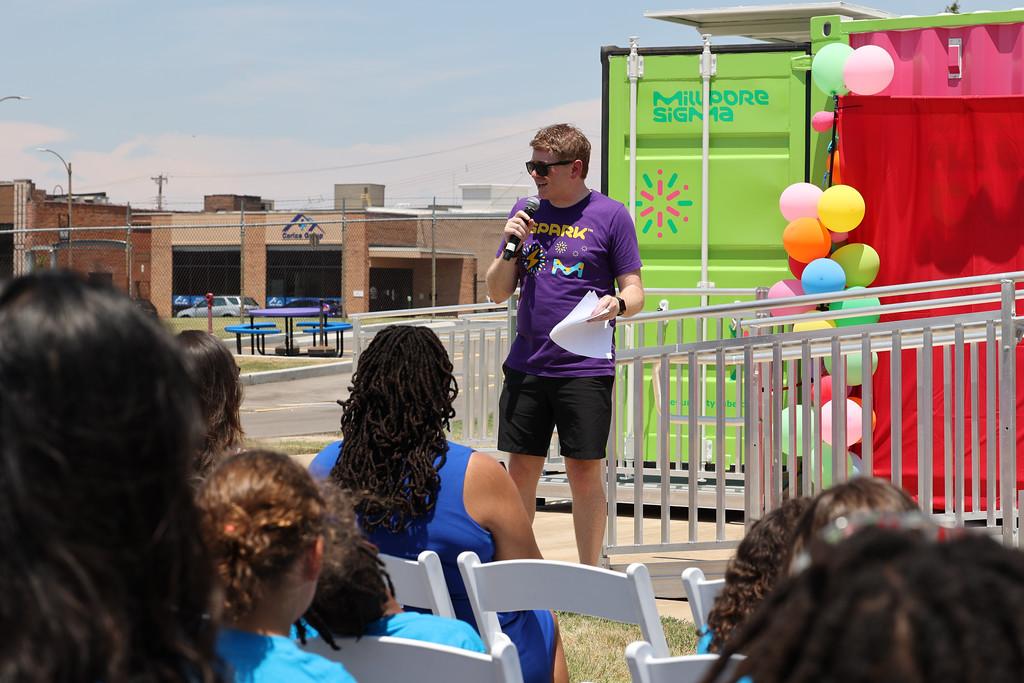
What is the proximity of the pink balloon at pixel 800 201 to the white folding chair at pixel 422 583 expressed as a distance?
412cm

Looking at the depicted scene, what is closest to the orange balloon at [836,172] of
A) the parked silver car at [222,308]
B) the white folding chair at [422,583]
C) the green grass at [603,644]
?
the green grass at [603,644]

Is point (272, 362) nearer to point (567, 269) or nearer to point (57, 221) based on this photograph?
point (567, 269)

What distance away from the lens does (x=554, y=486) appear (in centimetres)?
787

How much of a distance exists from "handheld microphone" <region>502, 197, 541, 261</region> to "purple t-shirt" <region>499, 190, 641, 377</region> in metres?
0.04

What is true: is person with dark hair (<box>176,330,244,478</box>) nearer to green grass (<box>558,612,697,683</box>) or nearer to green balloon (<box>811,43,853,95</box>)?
green grass (<box>558,612,697,683</box>)

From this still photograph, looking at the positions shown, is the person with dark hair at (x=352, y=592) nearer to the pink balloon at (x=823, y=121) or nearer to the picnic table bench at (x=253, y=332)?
the pink balloon at (x=823, y=121)

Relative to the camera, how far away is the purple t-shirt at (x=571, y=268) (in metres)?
5.27

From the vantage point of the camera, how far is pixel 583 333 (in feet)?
17.1

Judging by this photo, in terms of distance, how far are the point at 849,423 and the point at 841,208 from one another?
1113mm

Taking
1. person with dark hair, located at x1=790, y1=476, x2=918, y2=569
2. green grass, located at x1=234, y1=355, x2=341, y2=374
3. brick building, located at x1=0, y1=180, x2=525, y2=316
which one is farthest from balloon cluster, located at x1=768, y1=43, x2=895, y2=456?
brick building, located at x1=0, y1=180, x2=525, y2=316

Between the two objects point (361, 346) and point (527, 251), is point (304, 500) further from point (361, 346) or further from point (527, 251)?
point (361, 346)

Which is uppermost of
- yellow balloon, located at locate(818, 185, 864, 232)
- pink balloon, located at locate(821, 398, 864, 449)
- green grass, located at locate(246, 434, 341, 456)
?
yellow balloon, located at locate(818, 185, 864, 232)

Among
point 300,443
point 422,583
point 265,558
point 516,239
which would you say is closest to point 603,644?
point 516,239

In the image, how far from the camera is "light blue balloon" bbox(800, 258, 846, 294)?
6.39 m
